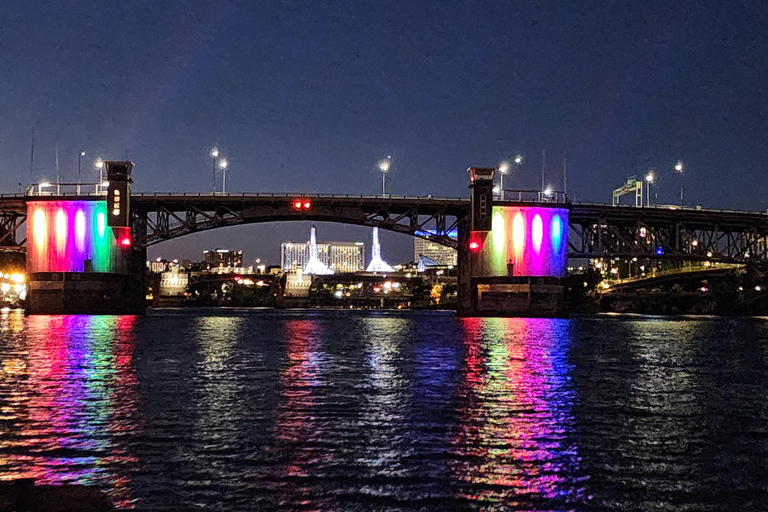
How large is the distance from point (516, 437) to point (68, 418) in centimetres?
1221

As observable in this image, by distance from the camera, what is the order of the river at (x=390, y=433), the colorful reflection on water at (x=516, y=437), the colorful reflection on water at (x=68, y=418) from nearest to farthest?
the river at (x=390, y=433), the colorful reflection on water at (x=516, y=437), the colorful reflection on water at (x=68, y=418)

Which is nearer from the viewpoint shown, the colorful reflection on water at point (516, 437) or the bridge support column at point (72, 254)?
the colorful reflection on water at point (516, 437)

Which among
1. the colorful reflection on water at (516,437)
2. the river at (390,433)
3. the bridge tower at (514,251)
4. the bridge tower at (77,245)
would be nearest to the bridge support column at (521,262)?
the bridge tower at (514,251)

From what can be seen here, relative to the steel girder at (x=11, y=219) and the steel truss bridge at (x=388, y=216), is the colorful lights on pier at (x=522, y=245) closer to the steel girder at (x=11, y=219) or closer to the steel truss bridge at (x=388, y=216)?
the steel truss bridge at (x=388, y=216)

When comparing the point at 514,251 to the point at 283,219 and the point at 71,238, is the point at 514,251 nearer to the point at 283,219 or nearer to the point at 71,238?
the point at 283,219

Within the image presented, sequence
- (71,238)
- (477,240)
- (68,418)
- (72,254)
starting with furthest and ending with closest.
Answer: (477,240) < (71,238) < (72,254) < (68,418)

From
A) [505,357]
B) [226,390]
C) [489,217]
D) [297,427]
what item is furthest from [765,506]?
[489,217]

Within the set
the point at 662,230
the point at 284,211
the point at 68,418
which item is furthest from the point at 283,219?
the point at 68,418

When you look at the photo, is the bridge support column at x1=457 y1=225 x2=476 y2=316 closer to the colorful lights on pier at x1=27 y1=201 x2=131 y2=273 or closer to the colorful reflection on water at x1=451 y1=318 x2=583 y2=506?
the colorful lights on pier at x1=27 y1=201 x2=131 y2=273

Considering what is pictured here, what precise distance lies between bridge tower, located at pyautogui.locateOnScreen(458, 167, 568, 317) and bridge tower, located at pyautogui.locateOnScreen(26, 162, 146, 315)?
47.4 meters

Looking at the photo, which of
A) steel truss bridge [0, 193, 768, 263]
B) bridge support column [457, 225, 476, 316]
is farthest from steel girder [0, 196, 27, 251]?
bridge support column [457, 225, 476, 316]

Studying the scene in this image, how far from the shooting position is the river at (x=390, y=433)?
1529cm

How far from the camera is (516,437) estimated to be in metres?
20.6

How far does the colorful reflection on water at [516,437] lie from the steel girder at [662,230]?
86198 mm
